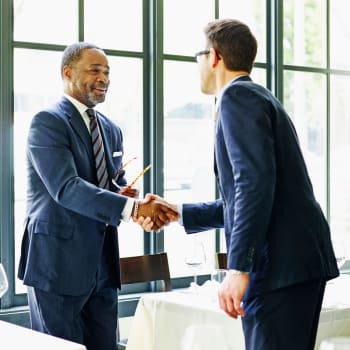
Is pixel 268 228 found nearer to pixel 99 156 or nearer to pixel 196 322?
pixel 196 322

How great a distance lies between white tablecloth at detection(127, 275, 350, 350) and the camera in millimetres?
2611

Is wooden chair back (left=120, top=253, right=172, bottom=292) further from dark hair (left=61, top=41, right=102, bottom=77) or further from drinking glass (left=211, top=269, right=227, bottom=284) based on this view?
dark hair (left=61, top=41, right=102, bottom=77)

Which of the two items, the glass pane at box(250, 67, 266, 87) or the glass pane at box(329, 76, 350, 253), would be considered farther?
the glass pane at box(329, 76, 350, 253)

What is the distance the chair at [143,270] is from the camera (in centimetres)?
343

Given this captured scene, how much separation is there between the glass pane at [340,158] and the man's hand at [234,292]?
319cm

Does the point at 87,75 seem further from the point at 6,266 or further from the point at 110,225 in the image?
the point at 6,266

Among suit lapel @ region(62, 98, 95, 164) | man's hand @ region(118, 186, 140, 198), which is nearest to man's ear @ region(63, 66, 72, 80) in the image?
suit lapel @ region(62, 98, 95, 164)

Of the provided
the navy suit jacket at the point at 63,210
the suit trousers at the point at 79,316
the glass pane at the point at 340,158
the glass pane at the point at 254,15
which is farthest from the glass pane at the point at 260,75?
the suit trousers at the point at 79,316

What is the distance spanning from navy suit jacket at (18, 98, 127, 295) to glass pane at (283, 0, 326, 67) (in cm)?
221

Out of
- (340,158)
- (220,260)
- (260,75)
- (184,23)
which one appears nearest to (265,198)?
(220,260)

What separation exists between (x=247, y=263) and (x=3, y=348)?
2.24 feet

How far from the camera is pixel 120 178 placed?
329 centimetres

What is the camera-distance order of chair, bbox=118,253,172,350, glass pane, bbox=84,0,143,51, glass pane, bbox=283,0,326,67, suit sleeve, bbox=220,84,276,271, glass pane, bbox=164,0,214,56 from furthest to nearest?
glass pane, bbox=283,0,326,67 → glass pane, bbox=164,0,214,56 → glass pane, bbox=84,0,143,51 → chair, bbox=118,253,172,350 → suit sleeve, bbox=220,84,276,271

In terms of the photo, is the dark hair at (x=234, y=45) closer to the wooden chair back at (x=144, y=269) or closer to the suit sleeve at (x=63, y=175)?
the suit sleeve at (x=63, y=175)
